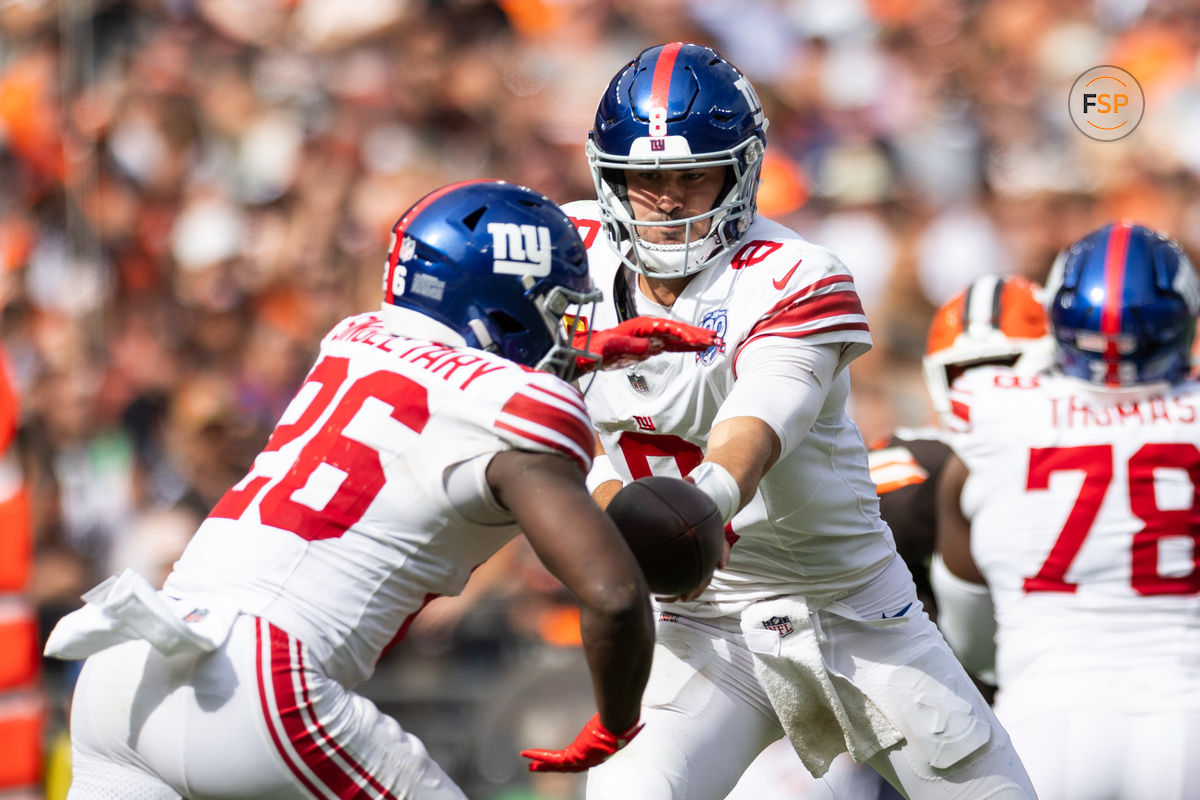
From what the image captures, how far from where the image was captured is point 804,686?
3.22 meters

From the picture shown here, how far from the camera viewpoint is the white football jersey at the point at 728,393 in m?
3.02

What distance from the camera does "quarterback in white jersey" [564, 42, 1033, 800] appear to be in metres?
3.13

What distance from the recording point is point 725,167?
3268 millimetres

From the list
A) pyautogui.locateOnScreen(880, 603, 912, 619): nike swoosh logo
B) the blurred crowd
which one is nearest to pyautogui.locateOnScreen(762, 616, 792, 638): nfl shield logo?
pyautogui.locateOnScreen(880, 603, 912, 619): nike swoosh logo

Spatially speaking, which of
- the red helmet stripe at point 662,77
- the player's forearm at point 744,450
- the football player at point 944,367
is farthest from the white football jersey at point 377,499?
the football player at point 944,367

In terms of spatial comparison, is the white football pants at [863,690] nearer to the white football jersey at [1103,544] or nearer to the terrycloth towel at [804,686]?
the terrycloth towel at [804,686]

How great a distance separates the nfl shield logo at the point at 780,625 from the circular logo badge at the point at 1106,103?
3.93m

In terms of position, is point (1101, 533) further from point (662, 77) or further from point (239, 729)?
point (239, 729)

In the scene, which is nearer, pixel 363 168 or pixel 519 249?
pixel 519 249

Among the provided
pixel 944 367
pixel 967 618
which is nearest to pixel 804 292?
pixel 967 618

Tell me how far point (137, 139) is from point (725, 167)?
6065 millimetres

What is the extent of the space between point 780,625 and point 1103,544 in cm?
125

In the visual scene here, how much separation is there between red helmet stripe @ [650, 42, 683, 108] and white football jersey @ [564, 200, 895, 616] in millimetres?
340

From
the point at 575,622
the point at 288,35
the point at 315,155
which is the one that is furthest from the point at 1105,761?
the point at 288,35
